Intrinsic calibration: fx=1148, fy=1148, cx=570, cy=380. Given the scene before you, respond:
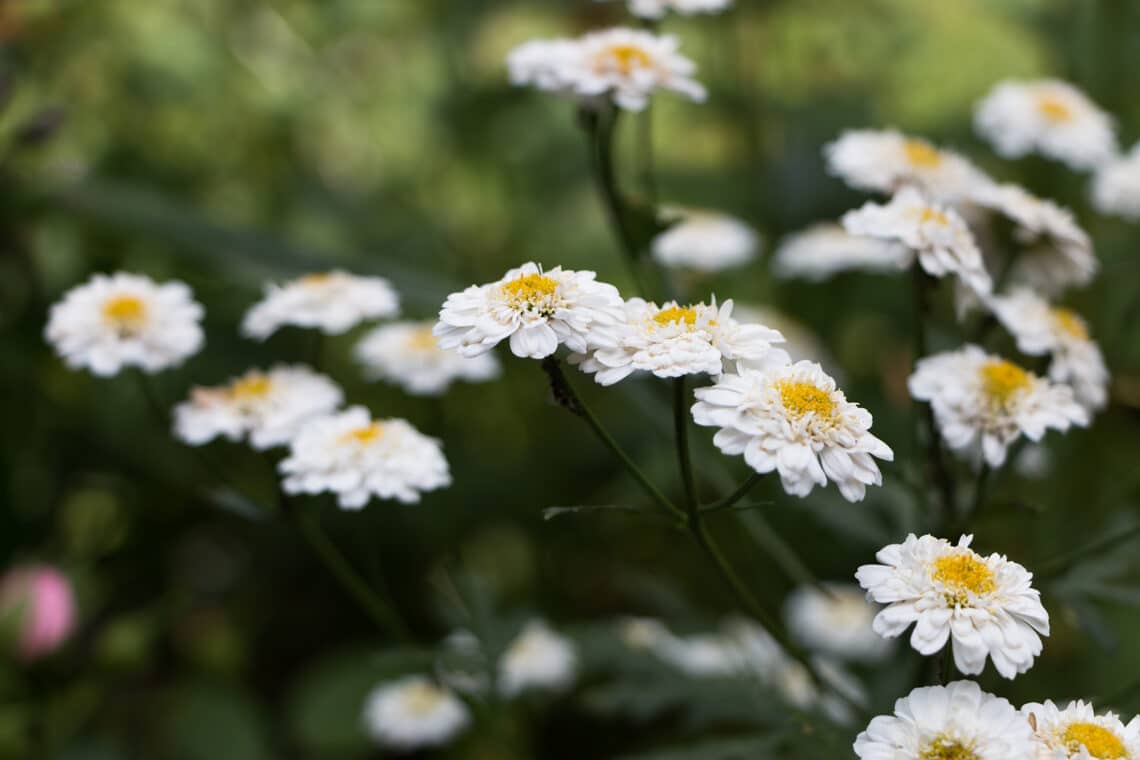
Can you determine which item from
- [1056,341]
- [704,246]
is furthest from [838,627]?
[1056,341]

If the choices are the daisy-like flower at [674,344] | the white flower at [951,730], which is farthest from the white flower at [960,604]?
the daisy-like flower at [674,344]

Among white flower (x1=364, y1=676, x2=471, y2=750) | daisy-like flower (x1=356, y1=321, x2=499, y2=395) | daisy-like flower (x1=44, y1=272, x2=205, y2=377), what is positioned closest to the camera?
daisy-like flower (x1=44, y1=272, x2=205, y2=377)

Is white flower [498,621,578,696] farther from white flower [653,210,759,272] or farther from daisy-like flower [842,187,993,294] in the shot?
daisy-like flower [842,187,993,294]

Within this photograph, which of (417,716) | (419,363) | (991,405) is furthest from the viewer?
(417,716)

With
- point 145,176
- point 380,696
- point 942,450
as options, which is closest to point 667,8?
point 942,450

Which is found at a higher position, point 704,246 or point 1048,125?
point 704,246

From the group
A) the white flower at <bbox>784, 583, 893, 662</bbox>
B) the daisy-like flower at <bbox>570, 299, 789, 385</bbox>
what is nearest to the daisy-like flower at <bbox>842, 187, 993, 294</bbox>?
the daisy-like flower at <bbox>570, 299, 789, 385</bbox>

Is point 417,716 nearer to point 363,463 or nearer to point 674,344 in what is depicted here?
point 363,463
